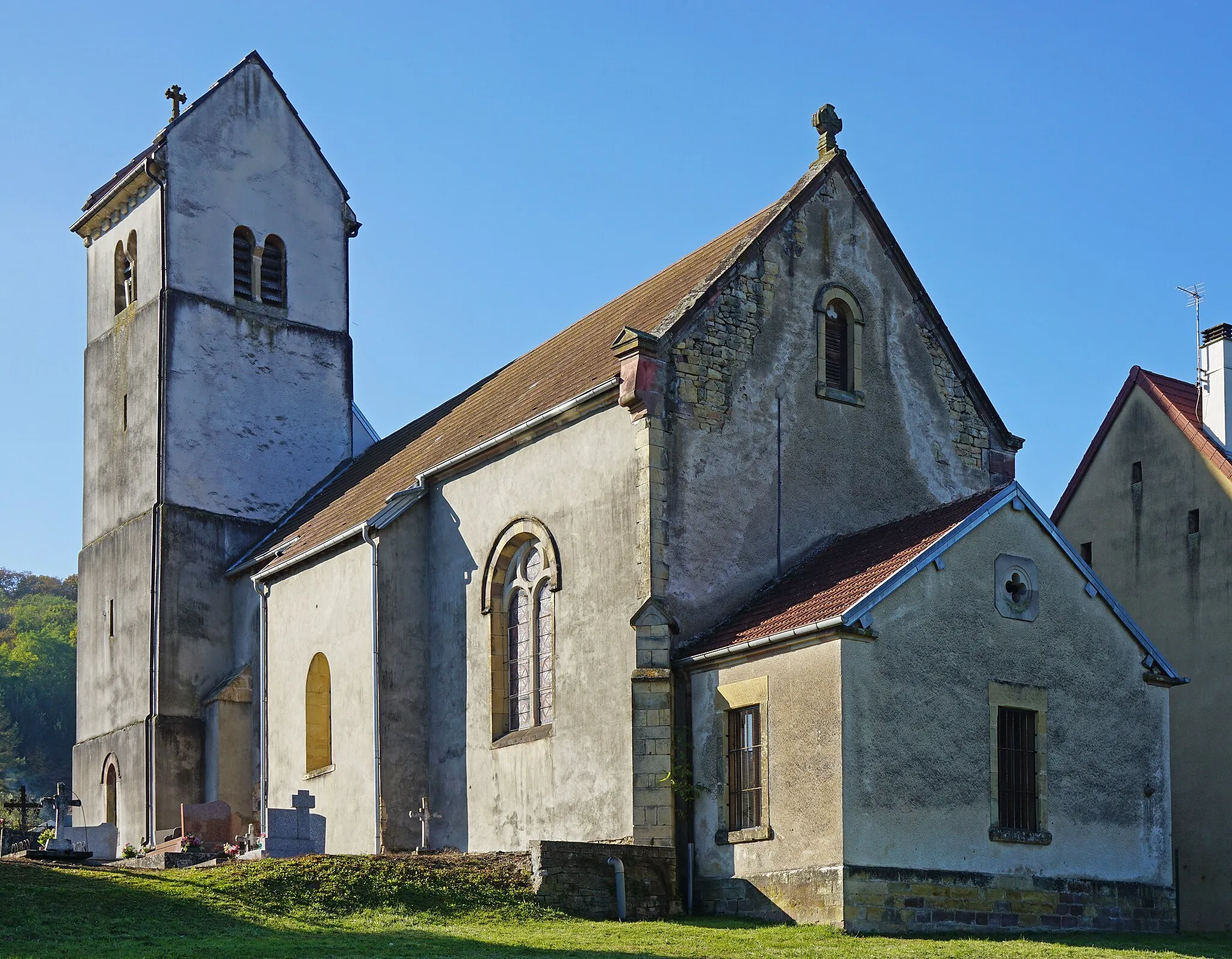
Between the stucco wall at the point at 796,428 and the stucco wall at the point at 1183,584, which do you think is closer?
the stucco wall at the point at 796,428

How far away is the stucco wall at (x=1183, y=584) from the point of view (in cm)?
2691

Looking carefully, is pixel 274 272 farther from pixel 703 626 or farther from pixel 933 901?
pixel 933 901

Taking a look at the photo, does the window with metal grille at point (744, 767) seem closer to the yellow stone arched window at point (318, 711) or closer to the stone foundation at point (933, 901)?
the stone foundation at point (933, 901)

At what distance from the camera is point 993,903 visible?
1969 cm

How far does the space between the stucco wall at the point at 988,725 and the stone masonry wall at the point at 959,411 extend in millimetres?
4492

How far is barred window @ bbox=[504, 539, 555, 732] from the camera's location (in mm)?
23688

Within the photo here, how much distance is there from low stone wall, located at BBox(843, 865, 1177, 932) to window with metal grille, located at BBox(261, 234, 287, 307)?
21848 mm

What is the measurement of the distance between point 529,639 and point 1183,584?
12.5 metres

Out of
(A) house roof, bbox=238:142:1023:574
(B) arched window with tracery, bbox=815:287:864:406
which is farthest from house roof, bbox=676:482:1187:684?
(A) house roof, bbox=238:142:1023:574

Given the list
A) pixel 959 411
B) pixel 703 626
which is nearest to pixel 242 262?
pixel 959 411

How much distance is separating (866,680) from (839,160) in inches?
366

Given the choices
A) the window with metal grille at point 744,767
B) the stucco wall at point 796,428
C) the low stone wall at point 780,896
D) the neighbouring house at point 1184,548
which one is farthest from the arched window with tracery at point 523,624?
the neighbouring house at point 1184,548

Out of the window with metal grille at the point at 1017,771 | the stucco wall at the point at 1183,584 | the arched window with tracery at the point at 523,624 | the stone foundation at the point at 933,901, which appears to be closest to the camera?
the stone foundation at the point at 933,901

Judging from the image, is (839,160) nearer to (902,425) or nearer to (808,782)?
(902,425)
